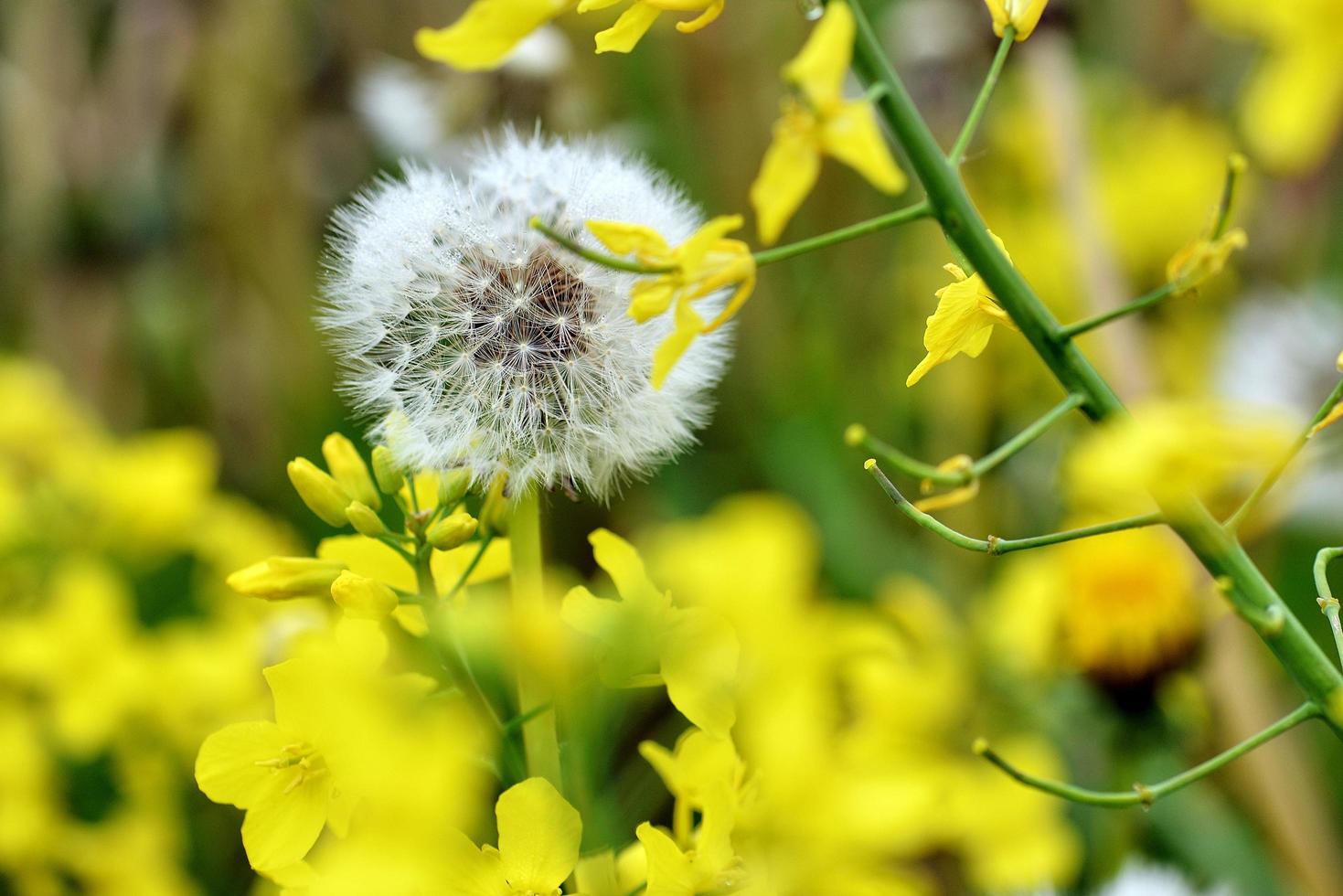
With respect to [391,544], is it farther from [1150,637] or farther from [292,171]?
[292,171]

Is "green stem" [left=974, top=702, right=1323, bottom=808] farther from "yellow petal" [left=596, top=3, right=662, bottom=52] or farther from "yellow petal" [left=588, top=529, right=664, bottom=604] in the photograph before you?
"yellow petal" [left=596, top=3, right=662, bottom=52]

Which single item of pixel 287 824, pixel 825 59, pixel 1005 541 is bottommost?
pixel 287 824

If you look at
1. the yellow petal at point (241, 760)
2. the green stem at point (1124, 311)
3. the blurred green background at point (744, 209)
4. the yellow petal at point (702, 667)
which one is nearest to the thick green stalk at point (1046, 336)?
→ the green stem at point (1124, 311)

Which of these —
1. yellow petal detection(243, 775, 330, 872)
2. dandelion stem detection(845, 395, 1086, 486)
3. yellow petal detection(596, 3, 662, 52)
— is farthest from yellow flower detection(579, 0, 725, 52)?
yellow petal detection(243, 775, 330, 872)

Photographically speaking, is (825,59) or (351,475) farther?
(351,475)

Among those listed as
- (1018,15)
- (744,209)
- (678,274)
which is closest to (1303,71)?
(1018,15)

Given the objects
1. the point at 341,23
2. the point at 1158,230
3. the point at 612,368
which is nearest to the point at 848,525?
the point at 1158,230

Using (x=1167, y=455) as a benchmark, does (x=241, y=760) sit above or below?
below

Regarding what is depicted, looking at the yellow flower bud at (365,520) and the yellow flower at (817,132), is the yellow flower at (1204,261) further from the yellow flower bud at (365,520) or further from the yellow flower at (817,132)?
the yellow flower bud at (365,520)

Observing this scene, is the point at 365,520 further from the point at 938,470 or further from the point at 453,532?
the point at 938,470
